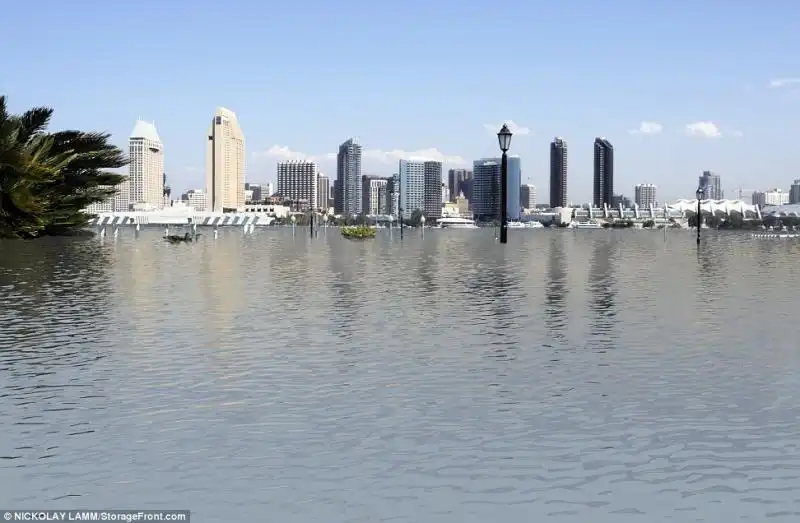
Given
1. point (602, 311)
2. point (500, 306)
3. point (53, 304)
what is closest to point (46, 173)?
point (53, 304)

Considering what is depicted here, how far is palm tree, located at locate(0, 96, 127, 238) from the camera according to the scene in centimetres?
5675

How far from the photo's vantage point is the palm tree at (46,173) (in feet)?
186

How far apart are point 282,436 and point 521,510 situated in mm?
2848

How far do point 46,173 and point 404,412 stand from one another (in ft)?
176

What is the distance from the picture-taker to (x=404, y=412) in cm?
995

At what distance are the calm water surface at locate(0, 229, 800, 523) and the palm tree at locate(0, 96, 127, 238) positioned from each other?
3877cm

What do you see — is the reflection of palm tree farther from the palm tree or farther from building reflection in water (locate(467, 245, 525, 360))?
the palm tree

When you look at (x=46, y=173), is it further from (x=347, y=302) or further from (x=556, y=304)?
(x=556, y=304)

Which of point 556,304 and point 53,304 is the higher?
point 53,304

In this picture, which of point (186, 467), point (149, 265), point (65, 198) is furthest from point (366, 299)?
point (65, 198)

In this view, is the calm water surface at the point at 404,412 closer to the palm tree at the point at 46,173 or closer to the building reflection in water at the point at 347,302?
the building reflection in water at the point at 347,302

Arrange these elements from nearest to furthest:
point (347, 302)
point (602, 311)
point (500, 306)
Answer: point (602, 311) → point (500, 306) → point (347, 302)

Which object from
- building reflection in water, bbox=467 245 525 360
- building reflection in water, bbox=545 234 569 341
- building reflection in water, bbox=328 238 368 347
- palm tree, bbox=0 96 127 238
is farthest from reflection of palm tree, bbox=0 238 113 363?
palm tree, bbox=0 96 127 238

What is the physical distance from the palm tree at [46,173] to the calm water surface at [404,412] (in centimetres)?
3877
